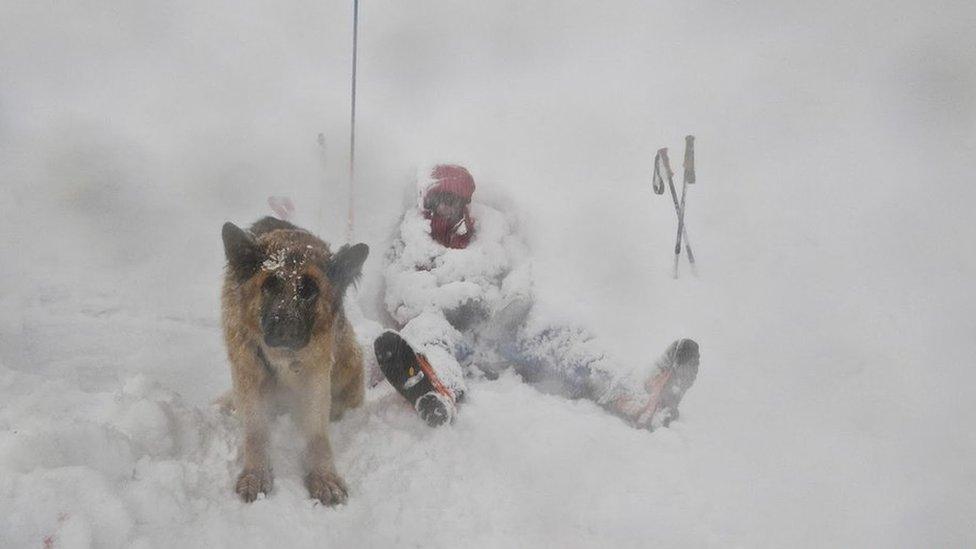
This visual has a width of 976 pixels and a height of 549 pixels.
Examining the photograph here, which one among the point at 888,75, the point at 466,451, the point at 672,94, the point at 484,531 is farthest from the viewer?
the point at 672,94

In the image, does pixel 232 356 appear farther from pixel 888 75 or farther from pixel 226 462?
pixel 888 75

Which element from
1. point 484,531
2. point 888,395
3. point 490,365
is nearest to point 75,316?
point 490,365

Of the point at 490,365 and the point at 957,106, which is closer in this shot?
the point at 490,365

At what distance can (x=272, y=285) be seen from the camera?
97.3 inches

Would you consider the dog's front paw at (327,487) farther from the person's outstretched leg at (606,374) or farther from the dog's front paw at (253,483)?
the person's outstretched leg at (606,374)

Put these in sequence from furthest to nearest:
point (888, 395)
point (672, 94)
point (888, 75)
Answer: point (672, 94) < point (888, 75) < point (888, 395)

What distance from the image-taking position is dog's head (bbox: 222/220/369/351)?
7.87ft

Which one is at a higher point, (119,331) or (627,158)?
(627,158)

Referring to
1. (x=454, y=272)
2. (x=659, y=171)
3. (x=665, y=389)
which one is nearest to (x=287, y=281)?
(x=454, y=272)

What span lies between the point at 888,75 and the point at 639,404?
9315 millimetres

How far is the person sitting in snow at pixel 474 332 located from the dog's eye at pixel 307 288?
93cm

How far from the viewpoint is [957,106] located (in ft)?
26.6

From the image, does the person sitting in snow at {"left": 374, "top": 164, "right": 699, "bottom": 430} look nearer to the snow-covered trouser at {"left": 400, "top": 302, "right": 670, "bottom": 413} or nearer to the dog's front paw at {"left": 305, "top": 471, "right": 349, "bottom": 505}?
the snow-covered trouser at {"left": 400, "top": 302, "right": 670, "bottom": 413}

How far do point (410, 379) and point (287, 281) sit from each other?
119cm
